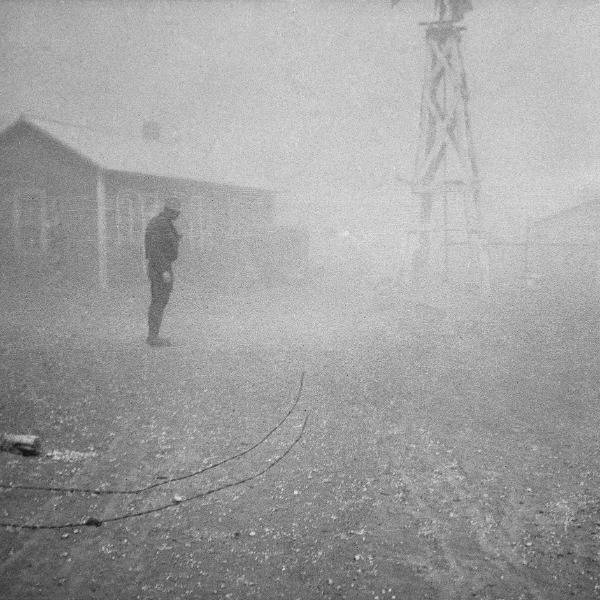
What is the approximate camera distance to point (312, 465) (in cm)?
366

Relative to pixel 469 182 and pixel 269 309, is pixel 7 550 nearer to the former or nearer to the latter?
pixel 269 309

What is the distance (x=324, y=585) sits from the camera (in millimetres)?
2385

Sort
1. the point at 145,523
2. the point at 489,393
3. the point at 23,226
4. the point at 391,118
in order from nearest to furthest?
the point at 145,523 < the point at 489,393 < the point at 23,226 < the point at 391,118

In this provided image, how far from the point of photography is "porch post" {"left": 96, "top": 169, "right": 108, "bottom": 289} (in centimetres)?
1402

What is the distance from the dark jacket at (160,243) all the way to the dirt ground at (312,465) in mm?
1444

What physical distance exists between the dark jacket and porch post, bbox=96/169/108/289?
784cm

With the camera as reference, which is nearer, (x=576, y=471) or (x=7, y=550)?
(x=7, y=550)

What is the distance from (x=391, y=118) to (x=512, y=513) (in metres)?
48.9

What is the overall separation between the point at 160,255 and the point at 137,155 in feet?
38.8

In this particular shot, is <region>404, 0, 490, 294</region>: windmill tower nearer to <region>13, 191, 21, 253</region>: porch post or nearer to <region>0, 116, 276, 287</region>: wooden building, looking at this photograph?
<region>0, 116, 276, 287</region>: wooden building

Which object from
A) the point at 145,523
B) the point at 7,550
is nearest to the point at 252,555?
the point at 145,523

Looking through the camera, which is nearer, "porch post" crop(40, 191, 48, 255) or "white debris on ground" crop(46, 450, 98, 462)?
"white debris on ground" crop(46, 450, 98, 462)

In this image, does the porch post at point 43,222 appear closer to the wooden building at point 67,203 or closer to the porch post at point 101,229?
the wooden building at point 67,203

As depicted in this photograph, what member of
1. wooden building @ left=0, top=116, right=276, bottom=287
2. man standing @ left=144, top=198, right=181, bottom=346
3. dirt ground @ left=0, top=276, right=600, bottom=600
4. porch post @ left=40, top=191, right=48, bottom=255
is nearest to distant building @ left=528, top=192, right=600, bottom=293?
dirt ground @ left=0, top=276, right=600, bottom=600
